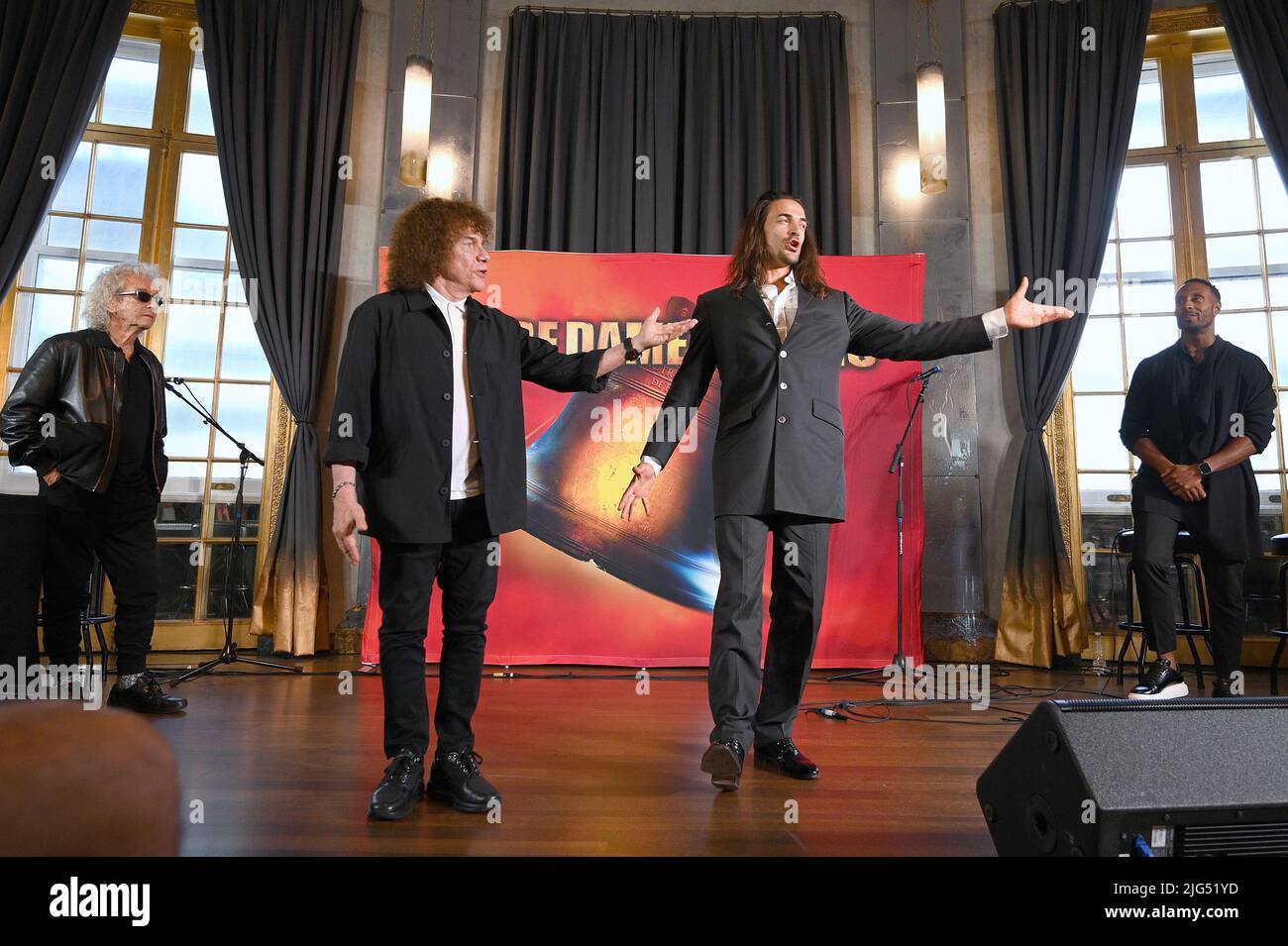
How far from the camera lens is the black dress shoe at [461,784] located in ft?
6.25

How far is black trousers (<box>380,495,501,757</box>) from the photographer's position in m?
1.97

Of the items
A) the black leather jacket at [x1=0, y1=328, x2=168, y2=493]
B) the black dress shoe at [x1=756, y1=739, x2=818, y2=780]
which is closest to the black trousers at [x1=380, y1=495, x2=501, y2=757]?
the black dress shoe at [x1=756, y1=739, x2=818, y2=780]

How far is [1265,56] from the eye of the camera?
4812mm

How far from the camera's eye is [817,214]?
510 cm

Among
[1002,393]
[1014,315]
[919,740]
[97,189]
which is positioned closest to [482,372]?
[1014,315]

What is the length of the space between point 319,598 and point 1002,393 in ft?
14.1

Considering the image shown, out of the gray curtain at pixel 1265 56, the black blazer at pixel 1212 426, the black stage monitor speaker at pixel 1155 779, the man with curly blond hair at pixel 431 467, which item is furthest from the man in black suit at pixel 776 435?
the gray curtain at pixel 1265 56

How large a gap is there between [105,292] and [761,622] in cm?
285

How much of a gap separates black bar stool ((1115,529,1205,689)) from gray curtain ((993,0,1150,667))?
1.41 feet

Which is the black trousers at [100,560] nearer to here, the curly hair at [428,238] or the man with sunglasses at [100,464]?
the man with sunglasses at [100,464]

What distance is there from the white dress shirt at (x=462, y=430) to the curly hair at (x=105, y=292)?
1849mm

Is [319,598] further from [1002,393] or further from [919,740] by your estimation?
[1002,393]

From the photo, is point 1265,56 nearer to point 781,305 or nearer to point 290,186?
point 781,305

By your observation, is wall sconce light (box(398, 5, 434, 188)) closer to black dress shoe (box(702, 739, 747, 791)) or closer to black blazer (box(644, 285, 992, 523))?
black blazer (box(644, 285, 992, 523))
